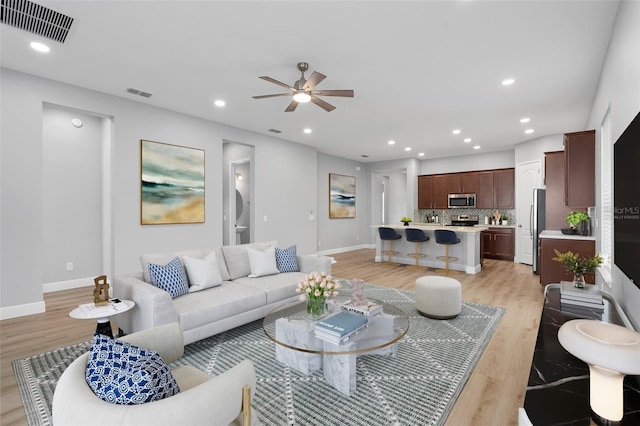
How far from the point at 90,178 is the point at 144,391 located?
537 cm

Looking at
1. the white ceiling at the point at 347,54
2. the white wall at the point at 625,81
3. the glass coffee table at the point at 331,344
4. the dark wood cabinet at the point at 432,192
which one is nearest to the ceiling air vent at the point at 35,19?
the white ceiling at the point at 347,54

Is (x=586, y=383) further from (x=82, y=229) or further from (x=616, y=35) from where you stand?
(x=82, y=229)

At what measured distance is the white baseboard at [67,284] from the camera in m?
4.71

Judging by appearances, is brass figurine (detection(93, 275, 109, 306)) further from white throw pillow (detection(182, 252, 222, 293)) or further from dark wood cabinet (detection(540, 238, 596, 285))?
dark wood cabinet (detection(540, 238, 596, 285))

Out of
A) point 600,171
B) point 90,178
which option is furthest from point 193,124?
point 600,171

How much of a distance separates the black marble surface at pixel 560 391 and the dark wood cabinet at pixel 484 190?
23.3 ft

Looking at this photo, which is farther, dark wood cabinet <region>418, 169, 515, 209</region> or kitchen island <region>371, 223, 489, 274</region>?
dark wood cabinet <region>418, 169, 515, 209</region>

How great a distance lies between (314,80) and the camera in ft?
9.96

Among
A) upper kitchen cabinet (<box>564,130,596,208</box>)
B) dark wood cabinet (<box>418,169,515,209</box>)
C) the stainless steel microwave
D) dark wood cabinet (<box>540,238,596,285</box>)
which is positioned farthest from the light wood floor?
the stainless steel microwave

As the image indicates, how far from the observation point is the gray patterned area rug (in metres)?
1.95

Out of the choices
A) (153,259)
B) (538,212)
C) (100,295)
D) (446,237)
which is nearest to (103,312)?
(100,295)

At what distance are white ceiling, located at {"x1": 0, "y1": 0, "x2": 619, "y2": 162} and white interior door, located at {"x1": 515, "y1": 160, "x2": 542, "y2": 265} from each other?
75.2 inches

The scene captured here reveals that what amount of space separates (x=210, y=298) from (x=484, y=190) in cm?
775

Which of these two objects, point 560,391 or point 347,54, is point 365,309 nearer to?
point 560,391
